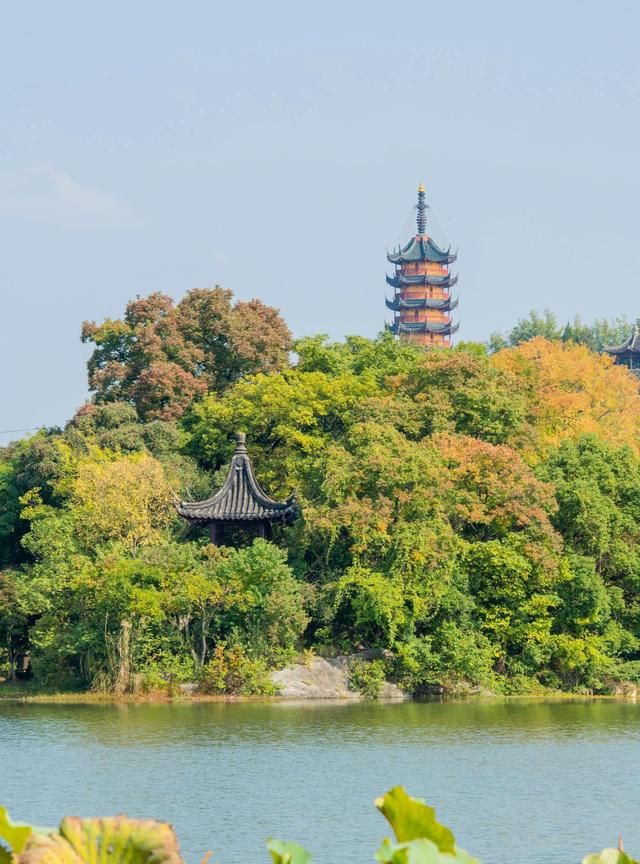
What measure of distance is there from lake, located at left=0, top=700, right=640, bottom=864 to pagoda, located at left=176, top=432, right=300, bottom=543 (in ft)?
13.9

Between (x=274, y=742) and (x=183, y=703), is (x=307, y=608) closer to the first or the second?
(x=183, y=703)

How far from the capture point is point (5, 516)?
99.7 feet

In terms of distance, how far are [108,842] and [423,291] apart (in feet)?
210

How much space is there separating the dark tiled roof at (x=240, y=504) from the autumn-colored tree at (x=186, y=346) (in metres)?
3.91

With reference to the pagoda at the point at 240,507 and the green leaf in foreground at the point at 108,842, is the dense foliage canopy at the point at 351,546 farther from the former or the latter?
the green leaf in foreground at the point at 108,842

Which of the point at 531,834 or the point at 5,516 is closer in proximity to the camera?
the point at 531,834

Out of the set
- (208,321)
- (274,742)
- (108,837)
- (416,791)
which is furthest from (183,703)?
(108,837)

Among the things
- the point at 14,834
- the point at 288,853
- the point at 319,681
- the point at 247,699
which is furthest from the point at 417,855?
the point at 319,681

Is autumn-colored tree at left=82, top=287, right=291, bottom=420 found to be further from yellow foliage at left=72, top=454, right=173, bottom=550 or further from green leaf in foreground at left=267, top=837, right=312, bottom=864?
green leaf in foreground at left=267, top=837, right=312, bottom=864

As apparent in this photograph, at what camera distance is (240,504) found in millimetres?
28656

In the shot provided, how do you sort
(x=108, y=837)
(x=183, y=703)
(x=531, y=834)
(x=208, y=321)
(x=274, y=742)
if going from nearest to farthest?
(x=108, y=837) < (x=531, y=834) < (x=274, y=742) < (x=183, y=703) < (x=208, y=321)

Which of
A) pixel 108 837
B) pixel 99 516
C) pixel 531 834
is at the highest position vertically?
pixel 99 516

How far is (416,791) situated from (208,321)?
59.0ft

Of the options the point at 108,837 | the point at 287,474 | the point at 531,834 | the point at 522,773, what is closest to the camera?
the point at 108,837
